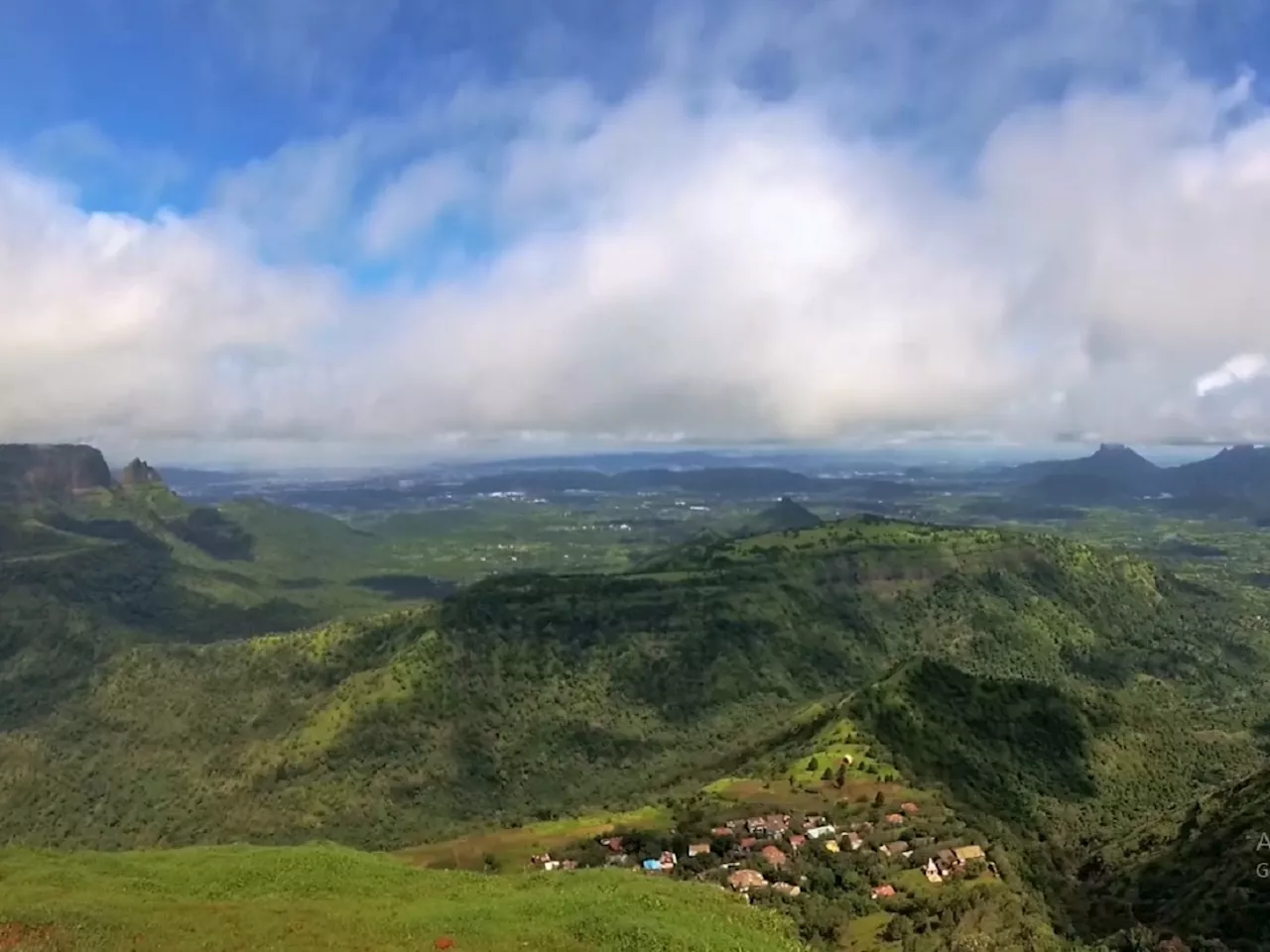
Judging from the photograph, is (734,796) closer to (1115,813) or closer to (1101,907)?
(1101,907)

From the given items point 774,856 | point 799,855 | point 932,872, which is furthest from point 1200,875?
point 774,856

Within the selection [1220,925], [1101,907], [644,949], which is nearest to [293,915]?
[644,949]

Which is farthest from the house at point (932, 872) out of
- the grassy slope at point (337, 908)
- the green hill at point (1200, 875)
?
the grassy slope at point (337, 908)

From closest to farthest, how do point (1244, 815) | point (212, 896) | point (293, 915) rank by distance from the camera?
1. point (293, 915)
2. point (212, 896)
3. point (1244, 815)

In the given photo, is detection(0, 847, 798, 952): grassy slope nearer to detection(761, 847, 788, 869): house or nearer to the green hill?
detection(761, 847, 788, 869): house

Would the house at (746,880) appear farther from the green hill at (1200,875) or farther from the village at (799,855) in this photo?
the green hill at (1200,875)
